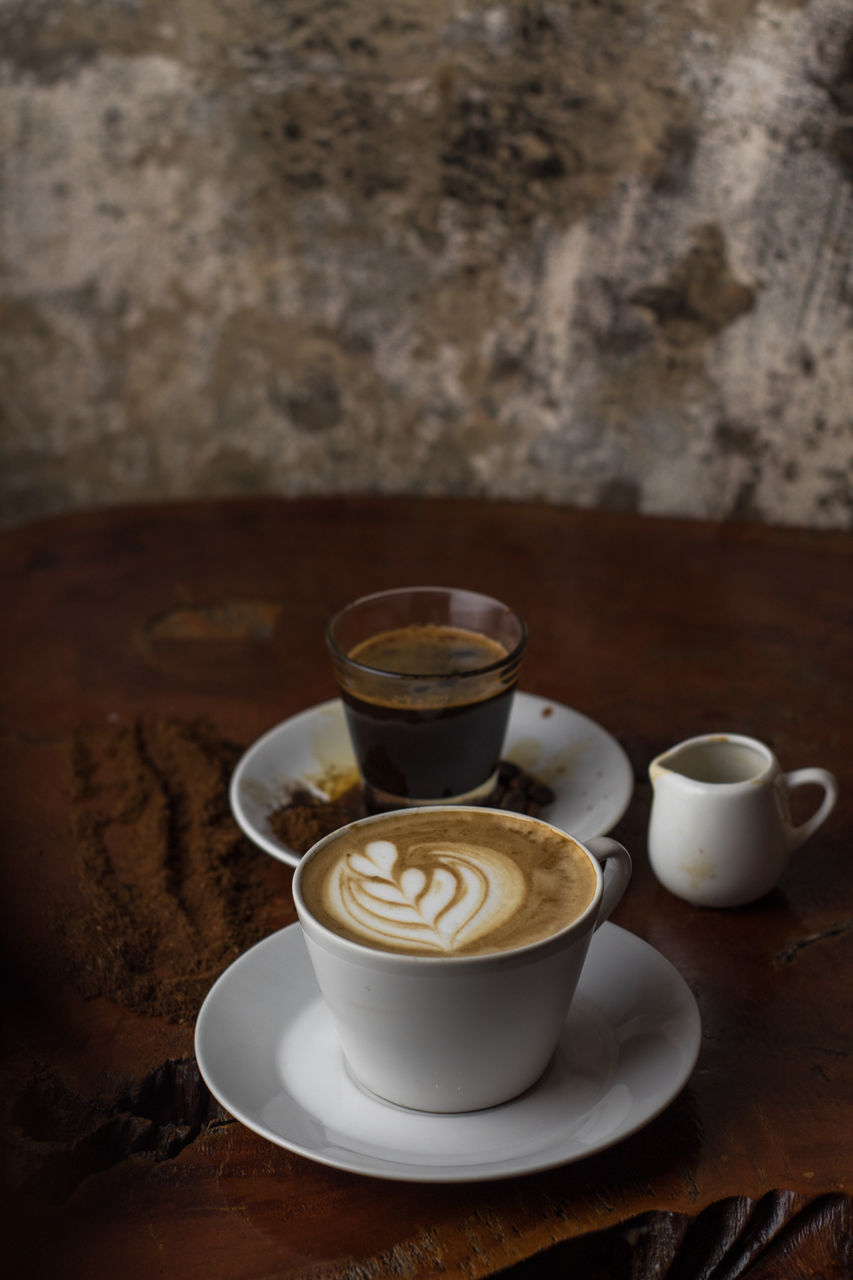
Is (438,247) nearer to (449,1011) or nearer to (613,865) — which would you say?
(613,865)

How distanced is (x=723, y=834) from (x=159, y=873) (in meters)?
0.47

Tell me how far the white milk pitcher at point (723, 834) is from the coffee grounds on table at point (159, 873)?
311mm

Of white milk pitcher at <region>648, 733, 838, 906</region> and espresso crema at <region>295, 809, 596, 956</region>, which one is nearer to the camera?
espresso crema at <region>295, 809, 596, 956</region>

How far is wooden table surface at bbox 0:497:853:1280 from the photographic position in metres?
0.64

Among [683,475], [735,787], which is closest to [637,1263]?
[735,787]

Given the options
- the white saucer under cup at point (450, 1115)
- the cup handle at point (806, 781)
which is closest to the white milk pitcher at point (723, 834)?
the cup handle at point (806, 781)

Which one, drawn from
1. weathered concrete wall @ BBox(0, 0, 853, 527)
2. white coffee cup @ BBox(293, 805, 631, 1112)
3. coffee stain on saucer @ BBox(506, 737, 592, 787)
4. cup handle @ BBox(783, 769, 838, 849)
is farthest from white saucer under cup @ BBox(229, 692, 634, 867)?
weathered concrete wall @ BBox(0, 0, 853, 527)

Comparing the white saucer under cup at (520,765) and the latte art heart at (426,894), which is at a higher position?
the latte art heart at (426,894)

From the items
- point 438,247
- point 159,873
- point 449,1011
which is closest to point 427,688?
point 159,873

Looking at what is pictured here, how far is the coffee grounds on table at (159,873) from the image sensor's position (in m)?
Answer: 0.84

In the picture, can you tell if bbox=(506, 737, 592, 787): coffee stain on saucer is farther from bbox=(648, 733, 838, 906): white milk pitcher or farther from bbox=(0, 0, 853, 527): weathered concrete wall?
bbox=(0, 0, 853, 527): weathered concrete wall

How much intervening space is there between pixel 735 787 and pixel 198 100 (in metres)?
1.61

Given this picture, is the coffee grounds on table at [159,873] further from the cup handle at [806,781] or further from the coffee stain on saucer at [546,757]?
the cup handle at [806,781]

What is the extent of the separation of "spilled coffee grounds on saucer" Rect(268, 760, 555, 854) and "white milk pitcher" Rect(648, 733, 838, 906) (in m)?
0.13
